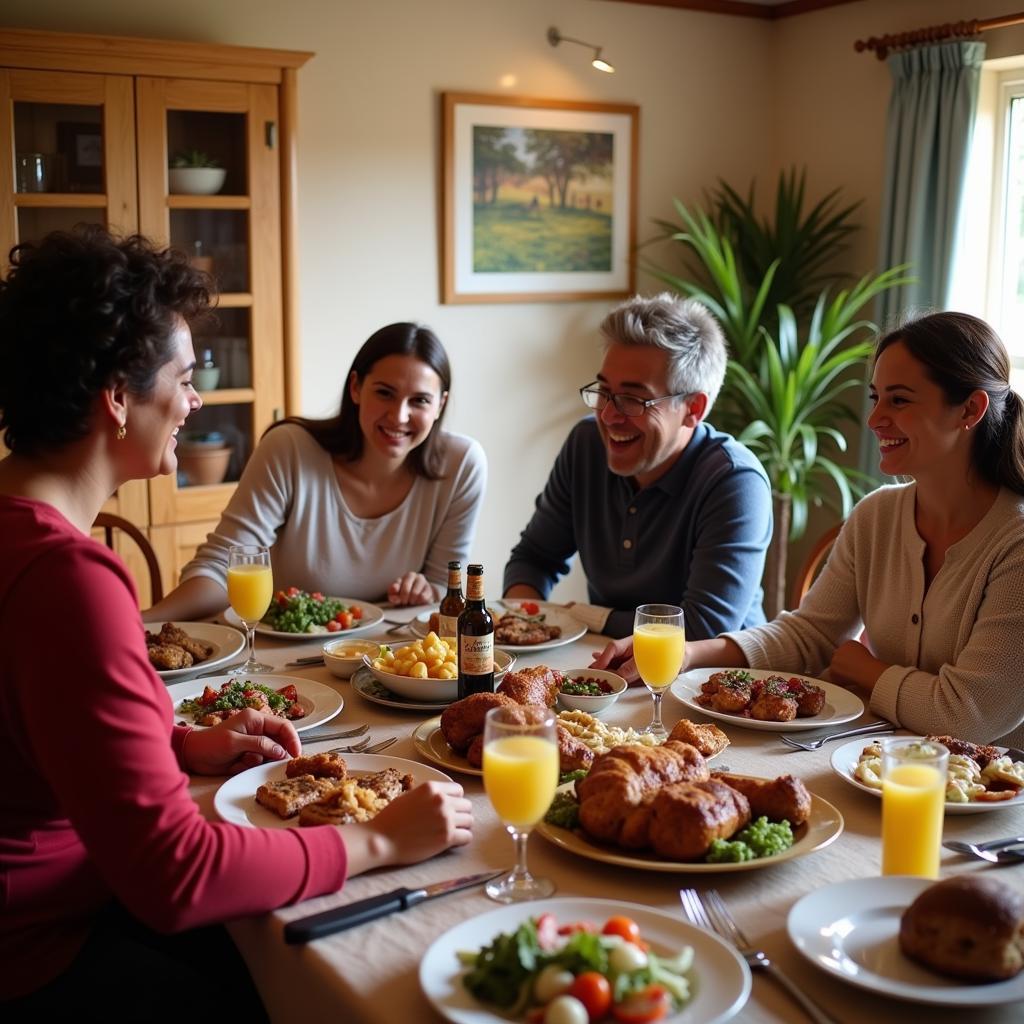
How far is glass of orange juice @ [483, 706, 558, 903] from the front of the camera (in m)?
1.37

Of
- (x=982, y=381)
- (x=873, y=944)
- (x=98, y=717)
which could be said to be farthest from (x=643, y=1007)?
(x=982, y=381)

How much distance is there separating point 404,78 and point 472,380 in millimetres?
1188

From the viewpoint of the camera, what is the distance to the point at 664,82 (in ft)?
17.1

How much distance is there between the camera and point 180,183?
3855mm

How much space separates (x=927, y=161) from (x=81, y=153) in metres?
2.96

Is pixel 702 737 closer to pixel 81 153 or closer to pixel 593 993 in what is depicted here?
pixel 593 993

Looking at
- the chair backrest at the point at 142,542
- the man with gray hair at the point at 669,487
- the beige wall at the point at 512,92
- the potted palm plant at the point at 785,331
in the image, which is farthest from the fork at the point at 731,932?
the beige wall at the point at 512,92

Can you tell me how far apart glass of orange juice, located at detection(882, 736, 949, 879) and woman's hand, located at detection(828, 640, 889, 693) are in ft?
2.09

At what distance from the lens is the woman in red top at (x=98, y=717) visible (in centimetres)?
129

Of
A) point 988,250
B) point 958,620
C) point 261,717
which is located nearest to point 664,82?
point 988,250

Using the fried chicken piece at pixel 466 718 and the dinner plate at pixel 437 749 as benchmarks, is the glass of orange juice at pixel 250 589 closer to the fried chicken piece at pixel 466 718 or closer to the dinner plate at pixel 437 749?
the dinner plate at pixel 437 749

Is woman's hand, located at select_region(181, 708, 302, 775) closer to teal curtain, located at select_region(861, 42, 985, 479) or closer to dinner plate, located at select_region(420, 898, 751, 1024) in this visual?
dinner plate, located at select_region(420, 898, 751, 1024)

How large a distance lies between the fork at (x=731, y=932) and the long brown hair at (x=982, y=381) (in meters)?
1.07

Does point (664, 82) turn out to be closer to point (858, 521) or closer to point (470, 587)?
point (858, 521)
